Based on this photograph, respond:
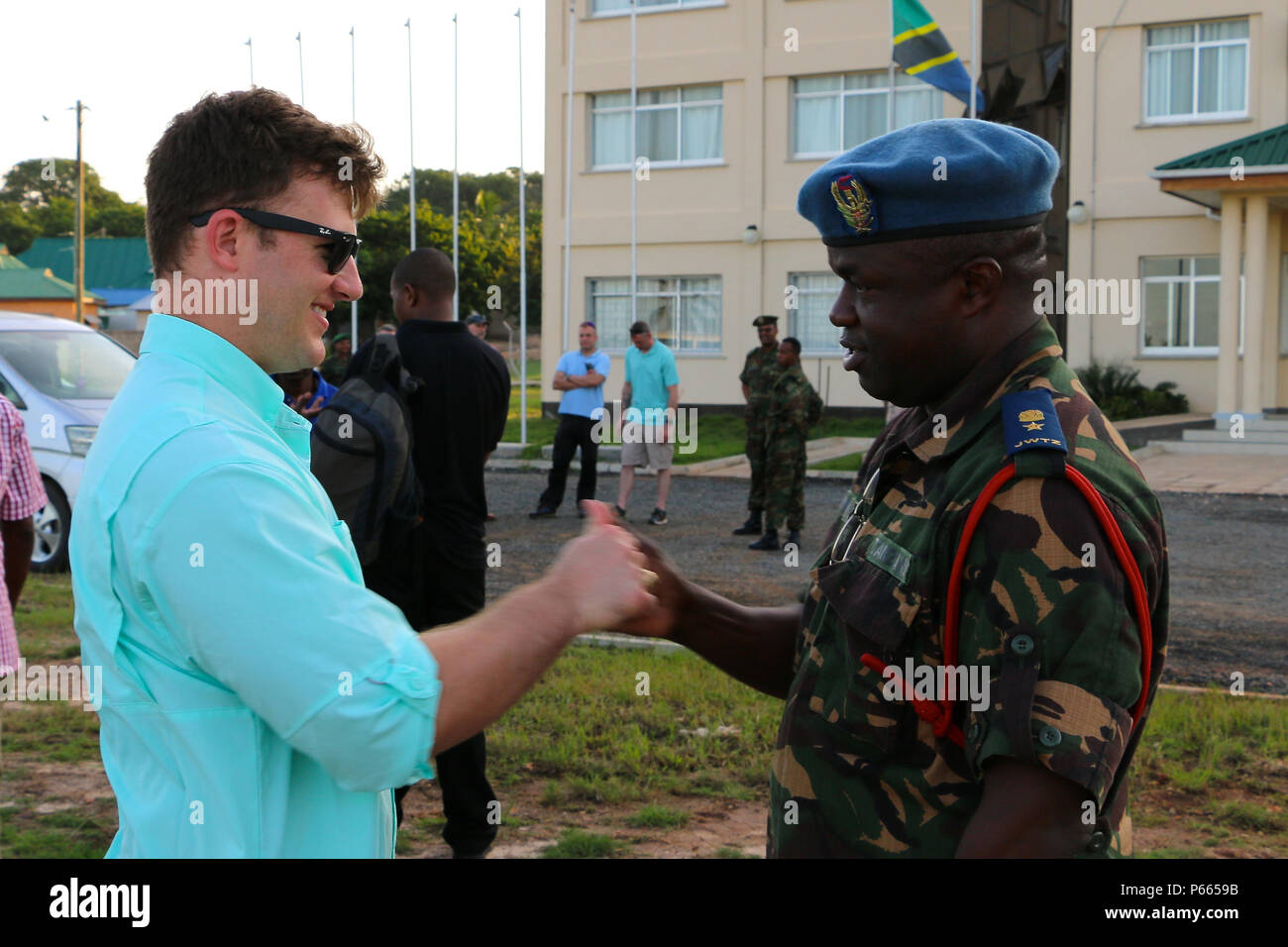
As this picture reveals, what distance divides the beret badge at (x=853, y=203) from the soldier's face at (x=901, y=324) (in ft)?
0.12

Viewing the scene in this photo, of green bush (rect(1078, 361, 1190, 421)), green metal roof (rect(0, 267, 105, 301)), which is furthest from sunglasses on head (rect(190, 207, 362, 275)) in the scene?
green metal roof (rect(0, 267, 105, 301))

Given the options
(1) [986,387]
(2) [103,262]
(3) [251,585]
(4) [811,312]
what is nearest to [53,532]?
(3) [251,585]

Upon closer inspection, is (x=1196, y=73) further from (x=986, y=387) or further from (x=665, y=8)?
(x=986, y=387)

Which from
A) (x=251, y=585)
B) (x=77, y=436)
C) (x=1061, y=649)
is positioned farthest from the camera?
(x=77, y=436)

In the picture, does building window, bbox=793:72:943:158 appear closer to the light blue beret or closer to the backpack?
the backpack

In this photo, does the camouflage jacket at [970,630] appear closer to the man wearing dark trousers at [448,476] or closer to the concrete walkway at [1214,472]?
the man wearing dark trousers at [448,476]

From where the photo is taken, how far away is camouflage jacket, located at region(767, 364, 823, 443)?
11.3 meters

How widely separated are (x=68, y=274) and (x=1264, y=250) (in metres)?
75.2

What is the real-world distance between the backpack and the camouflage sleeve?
3.21 metres

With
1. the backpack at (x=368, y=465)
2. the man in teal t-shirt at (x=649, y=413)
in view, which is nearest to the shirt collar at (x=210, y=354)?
the backpack at (x=368, y=465)

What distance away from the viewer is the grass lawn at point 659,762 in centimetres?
462

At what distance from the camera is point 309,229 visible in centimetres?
181

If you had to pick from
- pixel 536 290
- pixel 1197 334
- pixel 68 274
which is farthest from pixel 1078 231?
pixel 68 274

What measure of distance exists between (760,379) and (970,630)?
10238 mm
